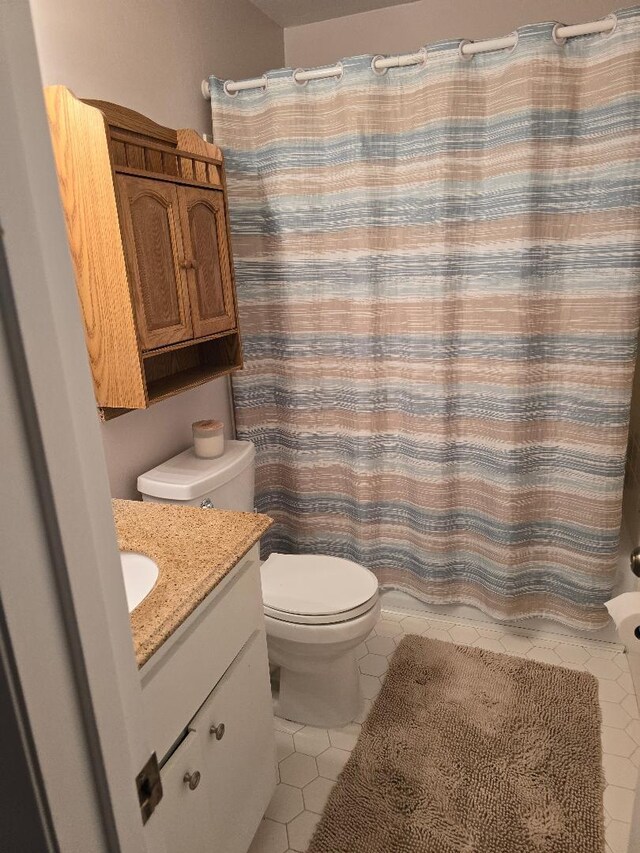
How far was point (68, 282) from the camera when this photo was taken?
0.42 metres

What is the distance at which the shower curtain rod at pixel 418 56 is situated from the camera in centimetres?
160

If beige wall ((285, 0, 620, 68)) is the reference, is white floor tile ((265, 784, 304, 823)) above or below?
below

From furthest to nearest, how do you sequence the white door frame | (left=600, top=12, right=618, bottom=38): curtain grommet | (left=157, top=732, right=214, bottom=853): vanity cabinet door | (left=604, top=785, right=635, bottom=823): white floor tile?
(left=600, top=12, right=618, bottom=38): curtain grommet
(left=604, top=785, right=635, bottom=823): white floor tile
(left=157, top=732, right=214, bottom=853): vanity cabinet door
the white door frame

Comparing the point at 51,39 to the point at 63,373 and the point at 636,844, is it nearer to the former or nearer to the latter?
the point at 63,373

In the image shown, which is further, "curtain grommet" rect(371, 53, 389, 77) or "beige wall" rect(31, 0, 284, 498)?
"curtain grommet" rect(371, 53, 389, 77)

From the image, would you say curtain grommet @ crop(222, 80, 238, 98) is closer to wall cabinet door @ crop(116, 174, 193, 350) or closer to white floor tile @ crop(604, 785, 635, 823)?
wall cabinet door @ crop(116, 174, 193, 350)

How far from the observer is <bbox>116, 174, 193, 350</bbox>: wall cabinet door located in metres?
1.41

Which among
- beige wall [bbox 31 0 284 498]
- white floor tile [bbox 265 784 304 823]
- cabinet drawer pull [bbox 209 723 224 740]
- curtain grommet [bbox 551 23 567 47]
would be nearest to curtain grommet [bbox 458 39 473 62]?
curtain grommet [bbox 551 23 567 47]

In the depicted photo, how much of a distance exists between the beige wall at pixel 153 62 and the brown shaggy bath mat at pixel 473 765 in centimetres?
109

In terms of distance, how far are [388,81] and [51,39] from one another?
1.01 m

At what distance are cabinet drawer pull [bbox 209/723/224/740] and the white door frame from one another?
0.67 metres

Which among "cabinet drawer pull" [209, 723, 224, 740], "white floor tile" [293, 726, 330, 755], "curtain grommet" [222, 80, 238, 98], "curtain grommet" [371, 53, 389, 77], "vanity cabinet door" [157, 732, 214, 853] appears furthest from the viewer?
"curtain grommet" [222, 80, 238, 98]

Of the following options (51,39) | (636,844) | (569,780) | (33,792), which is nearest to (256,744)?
(636,844)

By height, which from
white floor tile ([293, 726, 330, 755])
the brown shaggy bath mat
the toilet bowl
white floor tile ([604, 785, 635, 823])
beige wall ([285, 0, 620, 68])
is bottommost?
white floor tile ([604, 785, 635, 823])
